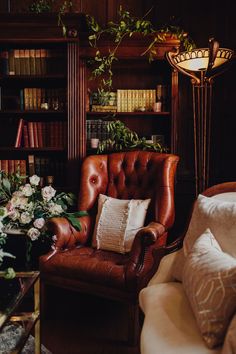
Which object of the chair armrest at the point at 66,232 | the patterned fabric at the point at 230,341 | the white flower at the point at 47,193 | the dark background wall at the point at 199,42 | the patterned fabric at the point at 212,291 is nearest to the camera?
the patterned fabric at the point at 230,341

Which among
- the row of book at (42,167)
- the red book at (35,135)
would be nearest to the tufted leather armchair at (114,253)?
the row of book at (42,167)

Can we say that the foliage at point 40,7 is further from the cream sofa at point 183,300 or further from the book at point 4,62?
the cream sofa at point 183,300

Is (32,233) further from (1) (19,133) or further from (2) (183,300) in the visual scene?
(1) (19,133)

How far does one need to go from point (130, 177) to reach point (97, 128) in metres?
0.62

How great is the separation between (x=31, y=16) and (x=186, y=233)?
2.19 m

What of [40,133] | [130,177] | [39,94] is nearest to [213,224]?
[130,177]

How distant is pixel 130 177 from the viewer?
3.05 metres

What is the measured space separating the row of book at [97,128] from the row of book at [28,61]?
58 centimetres

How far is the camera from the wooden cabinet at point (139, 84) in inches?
126

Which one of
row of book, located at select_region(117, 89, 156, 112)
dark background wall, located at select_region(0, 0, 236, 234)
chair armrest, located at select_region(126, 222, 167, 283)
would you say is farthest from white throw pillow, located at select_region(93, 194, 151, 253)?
row of book, located at select_region(117, 89, 156, 112)

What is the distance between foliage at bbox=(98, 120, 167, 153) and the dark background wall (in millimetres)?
346

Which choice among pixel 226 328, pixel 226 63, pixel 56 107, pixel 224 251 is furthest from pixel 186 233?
pixel 56 107

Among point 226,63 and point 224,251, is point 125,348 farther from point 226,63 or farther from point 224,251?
point 226,63

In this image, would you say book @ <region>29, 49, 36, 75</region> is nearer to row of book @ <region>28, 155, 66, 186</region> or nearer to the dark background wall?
the dark background wall
